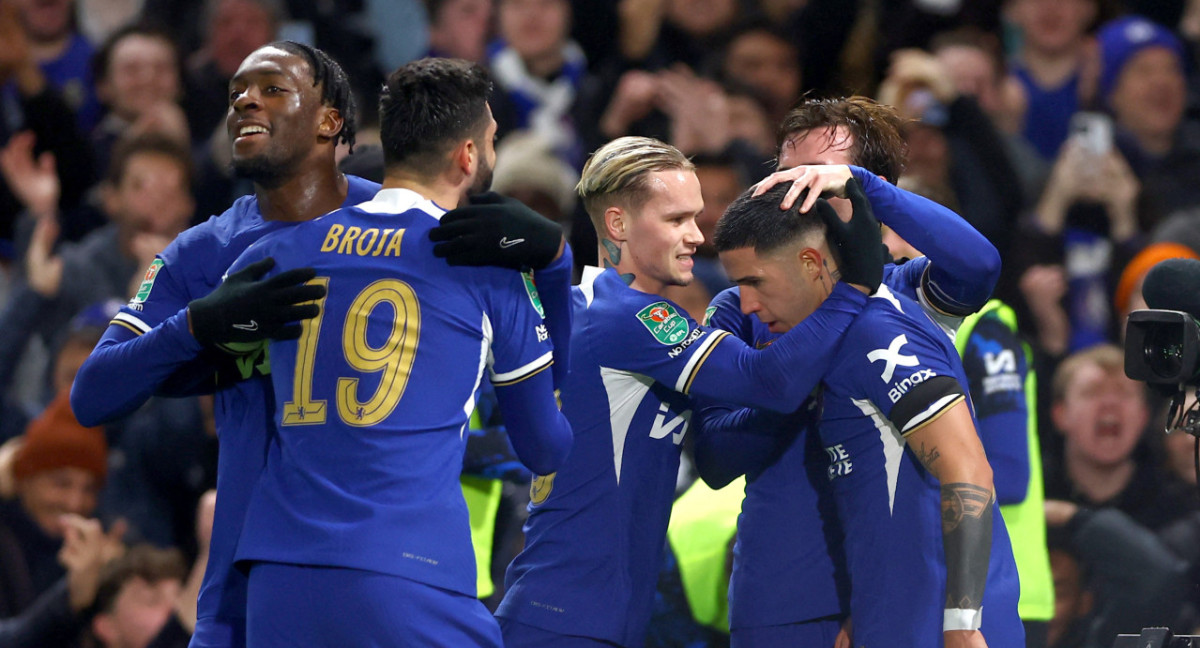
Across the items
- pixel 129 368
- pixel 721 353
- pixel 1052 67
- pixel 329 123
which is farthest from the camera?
pixel 1052 67

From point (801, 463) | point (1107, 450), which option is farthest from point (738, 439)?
point (1107, 450)

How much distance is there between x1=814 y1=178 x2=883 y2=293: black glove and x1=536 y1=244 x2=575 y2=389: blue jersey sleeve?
0.68m

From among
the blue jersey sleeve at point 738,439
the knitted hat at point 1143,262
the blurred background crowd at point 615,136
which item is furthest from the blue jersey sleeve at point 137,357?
the knitted hat at point 1143,262

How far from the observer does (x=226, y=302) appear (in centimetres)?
318

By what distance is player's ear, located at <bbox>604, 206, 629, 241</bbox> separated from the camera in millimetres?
4012

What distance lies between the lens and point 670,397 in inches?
153

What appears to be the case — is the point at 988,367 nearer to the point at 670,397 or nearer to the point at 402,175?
the point at 670,397

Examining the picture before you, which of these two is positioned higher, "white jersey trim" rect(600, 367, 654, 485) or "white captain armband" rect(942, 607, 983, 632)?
"white jersey trim" rect(600, 367, 654, 485)

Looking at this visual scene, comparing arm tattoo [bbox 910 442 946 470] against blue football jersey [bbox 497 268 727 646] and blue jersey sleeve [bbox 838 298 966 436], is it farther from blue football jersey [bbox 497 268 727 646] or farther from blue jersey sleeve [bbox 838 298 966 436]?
blue football jersey [bbox 497 268 727 646]

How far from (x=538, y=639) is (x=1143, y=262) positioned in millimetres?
4333

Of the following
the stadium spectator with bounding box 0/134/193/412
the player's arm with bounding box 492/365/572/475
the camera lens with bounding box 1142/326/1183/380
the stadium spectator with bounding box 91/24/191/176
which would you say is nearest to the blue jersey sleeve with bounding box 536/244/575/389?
the player's arm with bounding box 492/365/572/475

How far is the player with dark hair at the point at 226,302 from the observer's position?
131 inches

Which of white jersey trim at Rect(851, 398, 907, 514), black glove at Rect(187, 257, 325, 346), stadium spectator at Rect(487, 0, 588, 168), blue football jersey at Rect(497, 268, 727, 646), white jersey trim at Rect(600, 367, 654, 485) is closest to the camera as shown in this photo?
black glove at Rect(187, 257, 325, 346)

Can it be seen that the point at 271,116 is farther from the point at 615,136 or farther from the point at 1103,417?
the point at 615,136
